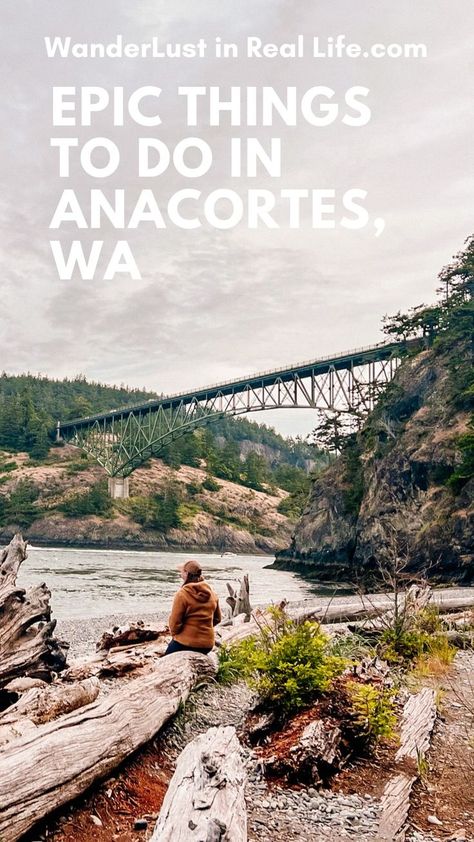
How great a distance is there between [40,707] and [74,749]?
1309 mm

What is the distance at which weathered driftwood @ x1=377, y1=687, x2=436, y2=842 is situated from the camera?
15.5ft

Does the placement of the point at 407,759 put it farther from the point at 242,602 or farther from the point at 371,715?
the point at 242,602

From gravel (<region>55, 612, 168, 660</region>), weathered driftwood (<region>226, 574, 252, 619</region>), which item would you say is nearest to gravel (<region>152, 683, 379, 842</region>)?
weathered driftwood (<region>226, 574, 252, 619</region>)

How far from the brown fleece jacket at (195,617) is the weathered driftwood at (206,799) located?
10.1ft

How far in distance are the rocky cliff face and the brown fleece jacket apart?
82.6 ft

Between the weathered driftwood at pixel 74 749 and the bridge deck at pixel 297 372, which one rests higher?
the bridge deck at pixel 297 372

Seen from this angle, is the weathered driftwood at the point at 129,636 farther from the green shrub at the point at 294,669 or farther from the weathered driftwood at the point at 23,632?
the green shrub at the point at 294,669

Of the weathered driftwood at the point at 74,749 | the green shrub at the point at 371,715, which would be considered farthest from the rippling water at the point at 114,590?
the green shrub at the point at 371,715

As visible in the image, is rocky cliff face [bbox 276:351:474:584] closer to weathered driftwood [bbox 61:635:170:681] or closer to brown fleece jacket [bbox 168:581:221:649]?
weathered driftwood [bbox 61:635:170:681]

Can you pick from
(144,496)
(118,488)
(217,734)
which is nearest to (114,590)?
(217,734)

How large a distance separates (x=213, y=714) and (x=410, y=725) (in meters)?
2.07

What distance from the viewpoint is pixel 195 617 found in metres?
7.86

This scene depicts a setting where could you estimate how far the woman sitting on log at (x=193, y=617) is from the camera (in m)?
7.70

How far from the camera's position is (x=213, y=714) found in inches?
283
